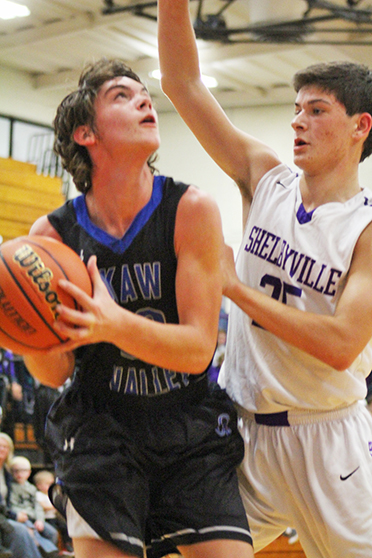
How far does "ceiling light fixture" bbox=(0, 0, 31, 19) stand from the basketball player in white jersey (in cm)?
853

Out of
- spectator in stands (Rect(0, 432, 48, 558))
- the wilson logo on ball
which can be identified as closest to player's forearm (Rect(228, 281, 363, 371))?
the wilson logo on ball

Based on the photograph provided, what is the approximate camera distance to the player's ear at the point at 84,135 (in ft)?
8.76

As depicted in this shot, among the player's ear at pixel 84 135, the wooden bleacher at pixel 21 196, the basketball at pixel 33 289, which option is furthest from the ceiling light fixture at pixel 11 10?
the basketball at pixel 33 289

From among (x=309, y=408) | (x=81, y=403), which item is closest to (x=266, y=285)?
(x=309, y=408)

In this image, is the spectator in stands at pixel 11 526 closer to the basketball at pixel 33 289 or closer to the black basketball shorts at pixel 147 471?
the black basketball shorts at pixel 147 471

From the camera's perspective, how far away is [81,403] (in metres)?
2.65

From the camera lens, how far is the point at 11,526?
6.62 m

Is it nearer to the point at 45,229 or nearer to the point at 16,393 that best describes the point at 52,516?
the point at 16,393

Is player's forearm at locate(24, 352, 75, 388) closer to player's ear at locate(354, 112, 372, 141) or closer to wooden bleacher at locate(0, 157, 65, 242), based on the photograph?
player's ear at locate(354, 112, 372, 141)

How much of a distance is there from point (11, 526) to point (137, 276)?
4.89 m

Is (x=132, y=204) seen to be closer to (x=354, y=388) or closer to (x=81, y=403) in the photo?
(x=81, y=403)

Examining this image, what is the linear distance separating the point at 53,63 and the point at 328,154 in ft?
36.4

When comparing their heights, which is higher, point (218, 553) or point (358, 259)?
point (358, 259)

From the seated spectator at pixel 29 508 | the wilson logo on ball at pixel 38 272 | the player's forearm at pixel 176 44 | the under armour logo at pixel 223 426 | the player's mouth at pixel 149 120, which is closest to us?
the wilson logo on ball at pixel 38 272
